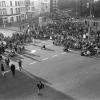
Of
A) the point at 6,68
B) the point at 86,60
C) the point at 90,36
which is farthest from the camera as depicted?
the point at 90,36

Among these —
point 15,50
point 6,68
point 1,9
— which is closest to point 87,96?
point 6,68

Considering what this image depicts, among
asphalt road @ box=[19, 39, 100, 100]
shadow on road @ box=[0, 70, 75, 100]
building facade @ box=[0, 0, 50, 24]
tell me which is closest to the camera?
shadow on road @ box=[0, 70, 75, 100]

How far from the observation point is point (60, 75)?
750 inches

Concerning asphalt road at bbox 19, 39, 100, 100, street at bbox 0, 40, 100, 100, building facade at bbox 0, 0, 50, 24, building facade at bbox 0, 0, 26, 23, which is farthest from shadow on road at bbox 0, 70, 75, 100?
building facade at bbox 0, 0, 26, 23

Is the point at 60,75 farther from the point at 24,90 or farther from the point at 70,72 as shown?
the point at 24,90

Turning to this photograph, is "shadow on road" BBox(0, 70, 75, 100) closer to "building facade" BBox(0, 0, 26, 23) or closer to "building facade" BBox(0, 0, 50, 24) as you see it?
"building facade" BBox(0, 0, 50, 24)

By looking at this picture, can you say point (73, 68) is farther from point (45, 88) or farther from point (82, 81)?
point (45, 88)

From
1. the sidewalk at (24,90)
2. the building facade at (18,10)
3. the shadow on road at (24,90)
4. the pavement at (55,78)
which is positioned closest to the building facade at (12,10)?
the building facade at (18,10)

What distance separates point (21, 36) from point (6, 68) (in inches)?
550

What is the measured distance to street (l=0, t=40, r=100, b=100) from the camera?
15.4m

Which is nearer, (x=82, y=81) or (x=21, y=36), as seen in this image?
(x=82, y=81)

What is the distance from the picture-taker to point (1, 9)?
61125mm

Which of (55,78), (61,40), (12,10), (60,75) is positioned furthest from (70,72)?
(12,10)

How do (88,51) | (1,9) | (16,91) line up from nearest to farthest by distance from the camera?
1. (16,91)
2. (88,51)
3. (1,9)
